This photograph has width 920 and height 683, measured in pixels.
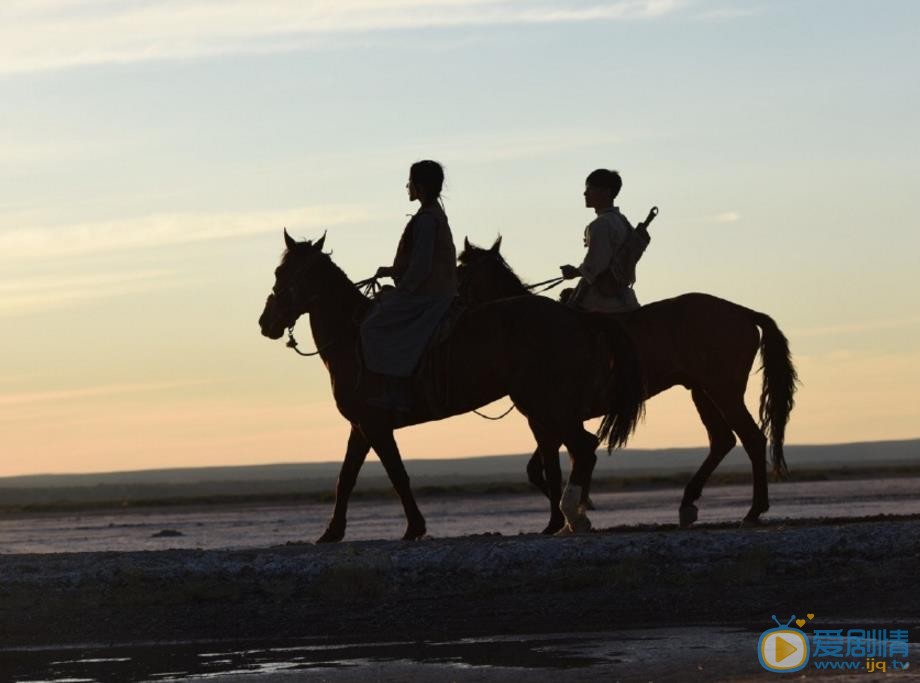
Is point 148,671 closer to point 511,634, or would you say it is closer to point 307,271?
point 511,634

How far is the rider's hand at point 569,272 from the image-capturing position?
1580 cm

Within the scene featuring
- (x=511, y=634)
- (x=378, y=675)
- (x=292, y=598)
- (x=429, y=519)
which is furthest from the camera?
(x=429, y=519)

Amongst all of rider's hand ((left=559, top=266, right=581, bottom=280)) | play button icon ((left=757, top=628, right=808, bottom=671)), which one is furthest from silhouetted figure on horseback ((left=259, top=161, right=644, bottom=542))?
play button icon ((left=757, top=628, right=808, bottom=671))

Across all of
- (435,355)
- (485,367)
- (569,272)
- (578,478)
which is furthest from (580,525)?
(569,272)

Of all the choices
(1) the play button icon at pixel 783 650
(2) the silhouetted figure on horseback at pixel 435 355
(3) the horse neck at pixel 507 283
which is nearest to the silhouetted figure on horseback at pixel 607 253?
(3) the horse neck at pixel 507 283

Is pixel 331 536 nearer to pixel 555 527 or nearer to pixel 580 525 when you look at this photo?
pixel 555 527

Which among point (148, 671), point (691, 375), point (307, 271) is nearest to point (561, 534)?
point (691, 375)

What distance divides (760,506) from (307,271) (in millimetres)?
4082

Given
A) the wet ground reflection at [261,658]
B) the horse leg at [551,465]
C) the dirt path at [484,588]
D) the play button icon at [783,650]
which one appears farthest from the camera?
the horse leg at [551,465]

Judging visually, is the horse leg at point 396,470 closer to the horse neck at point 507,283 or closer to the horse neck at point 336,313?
the horse neck at point 336,313

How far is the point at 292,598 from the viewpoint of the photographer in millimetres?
12609

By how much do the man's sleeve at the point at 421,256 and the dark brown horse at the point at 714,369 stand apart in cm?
147

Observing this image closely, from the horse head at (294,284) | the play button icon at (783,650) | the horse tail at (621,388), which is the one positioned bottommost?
the play button icon at (783,650)

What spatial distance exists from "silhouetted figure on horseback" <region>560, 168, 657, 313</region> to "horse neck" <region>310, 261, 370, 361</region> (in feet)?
5.94
